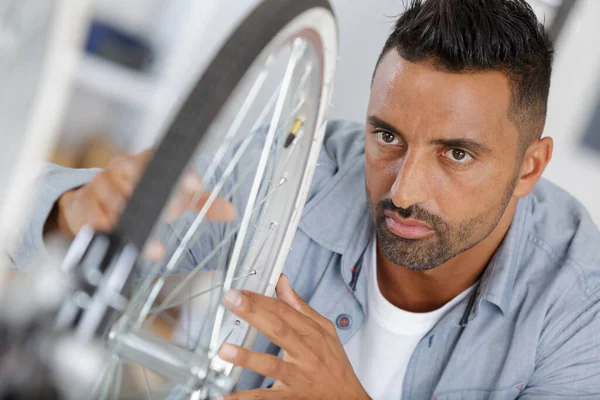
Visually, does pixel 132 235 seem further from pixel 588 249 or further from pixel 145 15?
pixel 145 15

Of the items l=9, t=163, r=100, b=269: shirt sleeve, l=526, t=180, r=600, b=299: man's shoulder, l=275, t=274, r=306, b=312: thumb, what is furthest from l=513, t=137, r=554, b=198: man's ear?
l=9, t=163, r=100, b=269: shirt sleeve

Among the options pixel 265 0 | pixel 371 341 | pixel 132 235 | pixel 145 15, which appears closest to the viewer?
pixel 132 235

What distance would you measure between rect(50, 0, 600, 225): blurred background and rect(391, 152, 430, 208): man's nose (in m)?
0.79

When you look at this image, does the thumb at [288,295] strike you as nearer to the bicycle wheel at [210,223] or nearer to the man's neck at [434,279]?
the bicycle wheel at [210,223]

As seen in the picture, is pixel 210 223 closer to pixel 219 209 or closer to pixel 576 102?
pixel 219 209

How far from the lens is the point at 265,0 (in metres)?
0.63

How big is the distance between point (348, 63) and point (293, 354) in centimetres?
104

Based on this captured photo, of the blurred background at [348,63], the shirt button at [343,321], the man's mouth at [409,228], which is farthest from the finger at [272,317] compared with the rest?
the blurred background at [348,63]

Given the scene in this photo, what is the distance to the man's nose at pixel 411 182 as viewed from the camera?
0.91m

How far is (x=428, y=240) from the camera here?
964mm

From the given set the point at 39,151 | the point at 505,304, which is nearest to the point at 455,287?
the point at 505,304

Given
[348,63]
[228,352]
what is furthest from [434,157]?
[348,63]

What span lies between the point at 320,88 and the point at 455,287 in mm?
443

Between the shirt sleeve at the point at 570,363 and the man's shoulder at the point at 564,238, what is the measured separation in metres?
0.05
